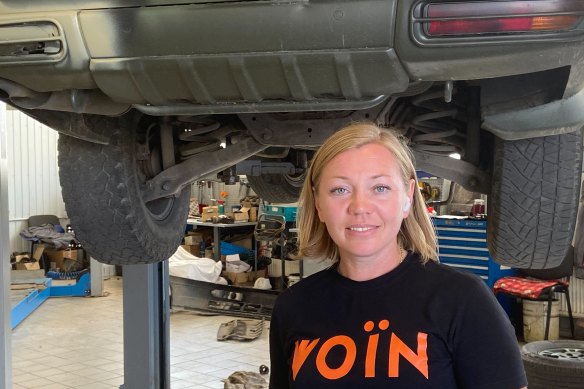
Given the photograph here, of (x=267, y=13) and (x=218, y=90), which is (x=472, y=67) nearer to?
(x=267, y=13)

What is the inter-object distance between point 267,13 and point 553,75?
79 cm

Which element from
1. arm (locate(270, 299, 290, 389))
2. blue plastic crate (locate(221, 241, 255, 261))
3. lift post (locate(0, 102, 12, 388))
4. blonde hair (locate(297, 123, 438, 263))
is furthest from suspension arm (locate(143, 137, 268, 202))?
blue plastic crate (locate(221, 241, 255, 261))

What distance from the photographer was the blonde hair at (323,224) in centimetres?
124

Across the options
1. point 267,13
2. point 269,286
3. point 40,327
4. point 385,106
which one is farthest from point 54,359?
point 267,13

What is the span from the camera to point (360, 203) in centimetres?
118

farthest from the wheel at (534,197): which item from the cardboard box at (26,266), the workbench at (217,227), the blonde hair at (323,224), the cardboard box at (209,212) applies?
the cardboard box at (26,266)

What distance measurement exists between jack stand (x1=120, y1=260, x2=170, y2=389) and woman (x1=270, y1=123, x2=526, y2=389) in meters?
2.66

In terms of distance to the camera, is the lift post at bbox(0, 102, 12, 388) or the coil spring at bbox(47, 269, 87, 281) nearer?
the lift post at bbox(0, 102, 12, 388)

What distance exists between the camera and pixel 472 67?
149 centimetres

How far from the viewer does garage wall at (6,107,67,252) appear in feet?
33.3

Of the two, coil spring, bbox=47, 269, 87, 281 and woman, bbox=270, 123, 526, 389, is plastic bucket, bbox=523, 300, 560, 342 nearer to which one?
woman, bbox=270, 123, 526, 389

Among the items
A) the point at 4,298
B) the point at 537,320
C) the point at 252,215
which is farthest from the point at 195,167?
the point at 252,215

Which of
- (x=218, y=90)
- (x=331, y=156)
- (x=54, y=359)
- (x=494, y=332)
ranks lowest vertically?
(x=54, y=359)

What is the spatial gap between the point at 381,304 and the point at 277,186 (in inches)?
111
